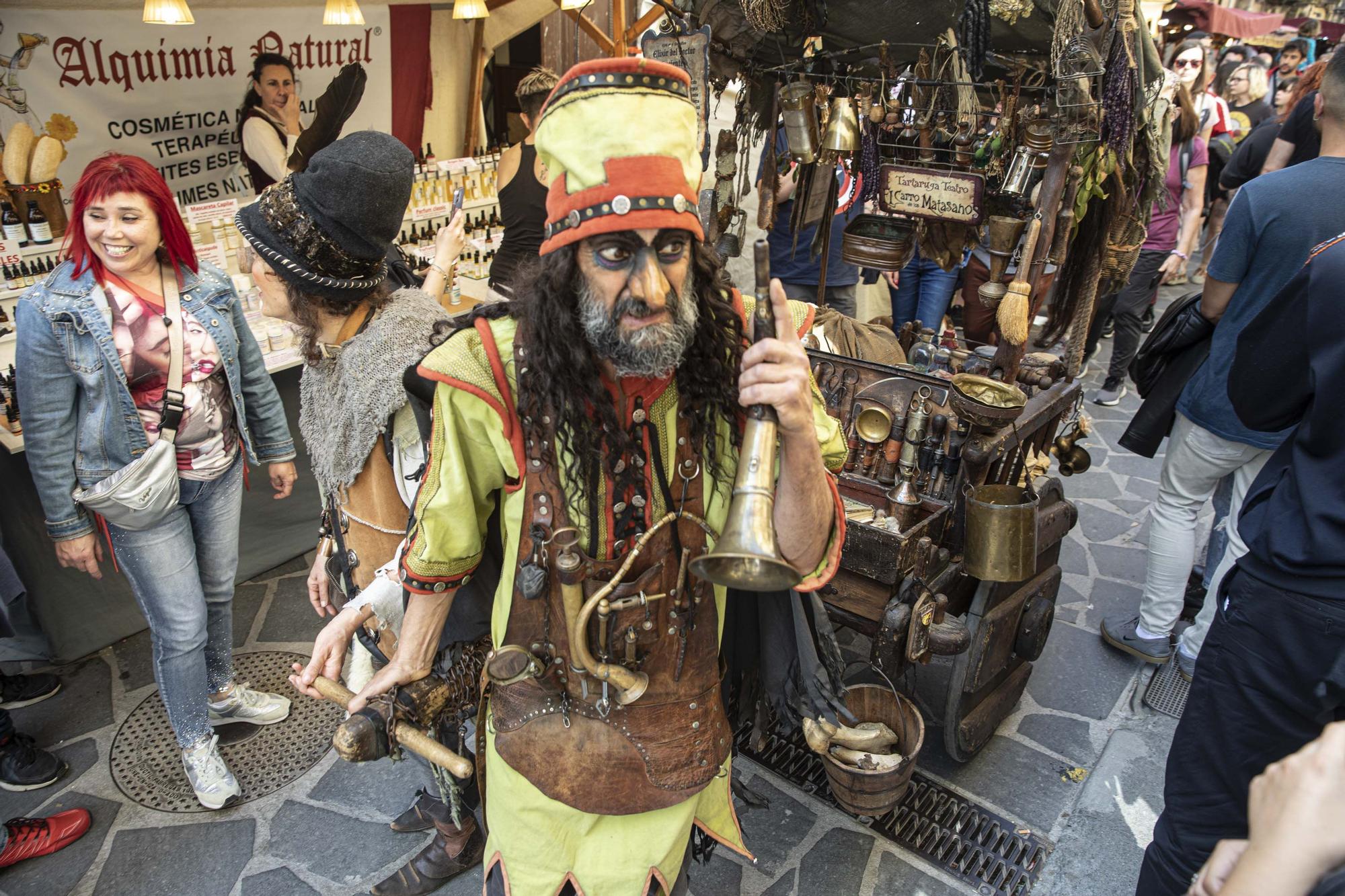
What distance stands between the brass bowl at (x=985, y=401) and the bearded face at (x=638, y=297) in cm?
160

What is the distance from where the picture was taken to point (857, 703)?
9.93 ft

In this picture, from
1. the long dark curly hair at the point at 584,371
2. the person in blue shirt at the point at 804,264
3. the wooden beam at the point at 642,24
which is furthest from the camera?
the person in blue shirt at the point at 804,264

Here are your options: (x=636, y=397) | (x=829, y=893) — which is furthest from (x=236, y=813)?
(x=636, y=397)

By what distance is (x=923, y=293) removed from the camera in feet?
20.4

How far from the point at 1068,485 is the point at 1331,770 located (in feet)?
16.4

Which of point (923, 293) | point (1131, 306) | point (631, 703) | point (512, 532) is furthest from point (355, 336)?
point (1131, 306)

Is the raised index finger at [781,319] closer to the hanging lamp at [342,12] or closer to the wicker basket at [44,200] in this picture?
the wicker basket at [44,200]

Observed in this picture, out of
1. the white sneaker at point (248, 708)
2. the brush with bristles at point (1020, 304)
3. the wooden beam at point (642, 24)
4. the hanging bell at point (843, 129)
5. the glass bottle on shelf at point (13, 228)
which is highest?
the wooden beam at point (642, 24)

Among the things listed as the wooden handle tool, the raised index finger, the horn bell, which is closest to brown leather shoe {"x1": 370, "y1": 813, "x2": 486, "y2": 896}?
the wooden handle tool

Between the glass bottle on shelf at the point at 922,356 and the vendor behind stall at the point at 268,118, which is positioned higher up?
the vendor behind stall at the point at 268,118

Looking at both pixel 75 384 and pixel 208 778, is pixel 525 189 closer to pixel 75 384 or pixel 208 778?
pixel 75 384

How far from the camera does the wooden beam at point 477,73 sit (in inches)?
234

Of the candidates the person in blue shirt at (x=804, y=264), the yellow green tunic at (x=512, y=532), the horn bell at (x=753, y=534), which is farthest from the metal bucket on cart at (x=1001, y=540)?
the person in blue shirt at (x=804, y=264)

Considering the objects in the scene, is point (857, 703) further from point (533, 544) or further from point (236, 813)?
point (236, 813)
